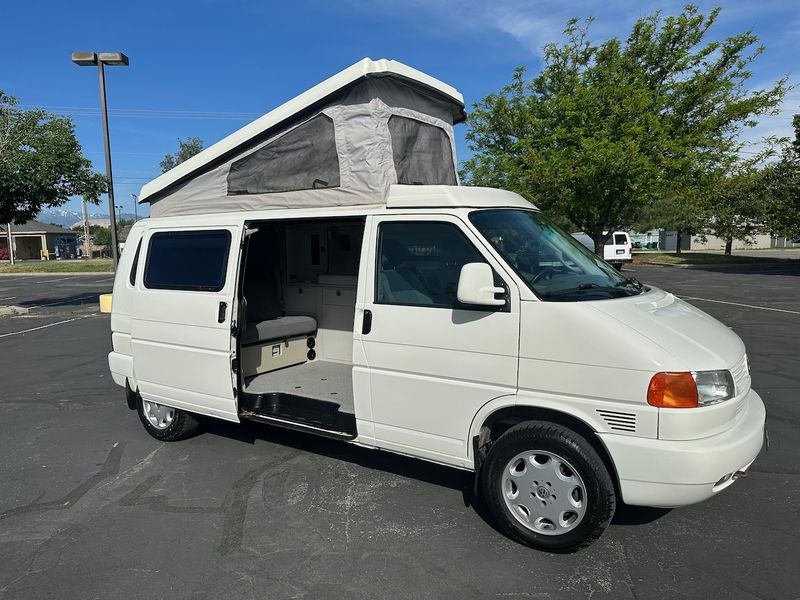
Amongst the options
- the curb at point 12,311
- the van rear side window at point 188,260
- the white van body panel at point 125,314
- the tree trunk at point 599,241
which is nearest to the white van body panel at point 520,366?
the van rear side window at point 188,260

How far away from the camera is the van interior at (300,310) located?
5.26 meters

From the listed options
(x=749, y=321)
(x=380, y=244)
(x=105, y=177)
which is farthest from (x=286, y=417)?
(x=105, y=177)

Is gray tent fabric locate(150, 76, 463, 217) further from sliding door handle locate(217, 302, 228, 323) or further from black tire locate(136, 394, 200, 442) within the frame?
black tire locate(136, 394, 200, 442)

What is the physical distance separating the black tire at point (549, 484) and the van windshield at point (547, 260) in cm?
79

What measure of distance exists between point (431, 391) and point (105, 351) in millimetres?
8434

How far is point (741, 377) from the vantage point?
3.20m

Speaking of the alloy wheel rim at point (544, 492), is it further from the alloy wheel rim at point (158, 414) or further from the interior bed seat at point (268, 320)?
the alloy wheel rim at point (158, 414)

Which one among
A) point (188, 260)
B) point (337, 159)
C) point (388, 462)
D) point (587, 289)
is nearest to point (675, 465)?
point (587, 289)

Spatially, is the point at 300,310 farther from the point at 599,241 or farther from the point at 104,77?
the point at 599,241

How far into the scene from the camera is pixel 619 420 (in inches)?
115

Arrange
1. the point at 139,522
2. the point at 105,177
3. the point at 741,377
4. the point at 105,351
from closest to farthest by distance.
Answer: the point at 741,377 < the point at 139,522 < the point at 105,351 < the point at 105,177

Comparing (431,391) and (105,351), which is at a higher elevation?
(431,391)

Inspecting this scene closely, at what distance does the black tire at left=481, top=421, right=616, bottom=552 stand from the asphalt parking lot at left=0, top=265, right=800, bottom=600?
12 cm

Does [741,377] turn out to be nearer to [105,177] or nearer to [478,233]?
[478,233]
